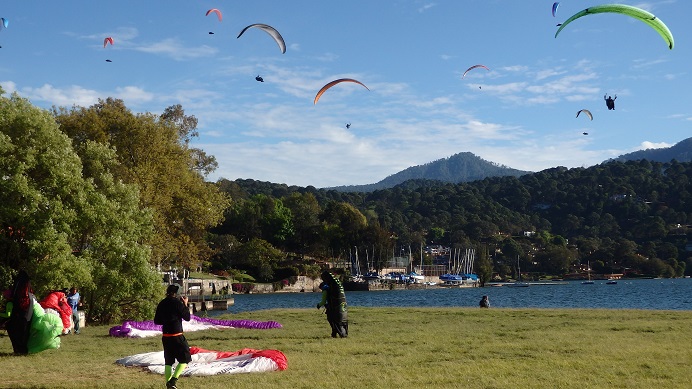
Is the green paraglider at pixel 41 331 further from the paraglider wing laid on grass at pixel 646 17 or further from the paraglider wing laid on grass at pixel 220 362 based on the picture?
the paraglider wing laid on grass at pixel 646 17

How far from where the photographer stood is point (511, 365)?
15727 mm

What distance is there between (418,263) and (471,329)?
6231 inches

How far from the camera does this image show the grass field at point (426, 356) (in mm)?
13938

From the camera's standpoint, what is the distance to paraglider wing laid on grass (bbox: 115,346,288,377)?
49.8ft

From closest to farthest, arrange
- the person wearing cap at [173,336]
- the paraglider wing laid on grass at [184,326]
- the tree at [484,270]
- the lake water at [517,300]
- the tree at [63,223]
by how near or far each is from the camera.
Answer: the person wearing cap at [173,336]
the paraglider wing laid on grass at [184,326]
the tree at [63,223]
the lake water at [517,300]
the tree at [484,270]

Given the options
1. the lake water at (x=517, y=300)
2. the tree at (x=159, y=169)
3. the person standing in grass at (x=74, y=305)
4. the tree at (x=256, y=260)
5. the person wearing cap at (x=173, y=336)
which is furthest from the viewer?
the tree at (x=256, y=260)

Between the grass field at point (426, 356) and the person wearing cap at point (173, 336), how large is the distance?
1.53ft

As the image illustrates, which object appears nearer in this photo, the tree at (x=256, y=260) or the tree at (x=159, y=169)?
the tree at (x=159, y=169)

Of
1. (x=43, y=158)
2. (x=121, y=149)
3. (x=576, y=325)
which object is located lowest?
(x=576, y=325)

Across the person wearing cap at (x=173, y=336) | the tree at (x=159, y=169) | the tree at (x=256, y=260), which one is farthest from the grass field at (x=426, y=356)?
the tree at (x=256, y=260)

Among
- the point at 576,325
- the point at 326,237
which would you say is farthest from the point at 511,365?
the point at 326,237

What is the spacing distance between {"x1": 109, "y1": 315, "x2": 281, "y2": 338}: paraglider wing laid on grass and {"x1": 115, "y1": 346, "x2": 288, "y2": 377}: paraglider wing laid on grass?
673 centimetres

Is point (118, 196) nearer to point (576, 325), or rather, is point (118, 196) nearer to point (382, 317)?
point (382, 317)

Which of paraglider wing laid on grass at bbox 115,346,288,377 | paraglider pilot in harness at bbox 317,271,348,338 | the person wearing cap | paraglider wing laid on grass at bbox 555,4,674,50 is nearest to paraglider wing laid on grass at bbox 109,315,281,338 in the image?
paraglider pilot in harness at bbox 317,271,348,338
